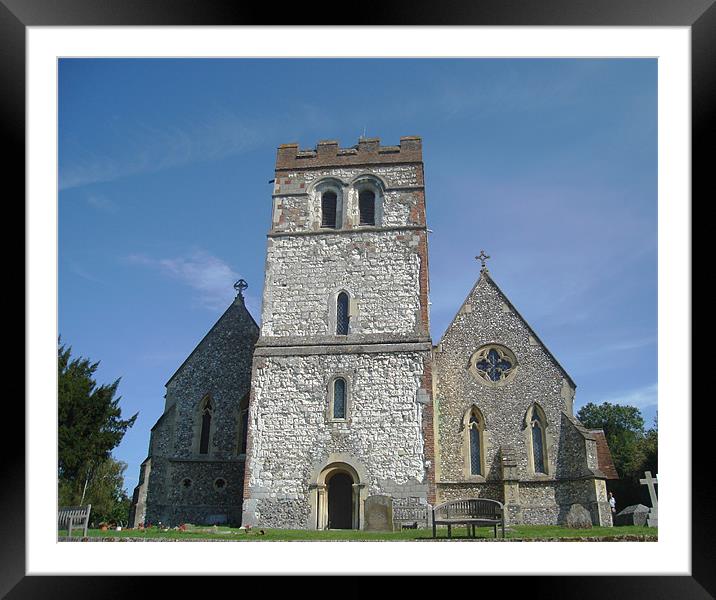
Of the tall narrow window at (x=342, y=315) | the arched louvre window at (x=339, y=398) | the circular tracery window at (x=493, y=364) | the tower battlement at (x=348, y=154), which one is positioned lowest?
the arched louvre window at (x=339, y=398)

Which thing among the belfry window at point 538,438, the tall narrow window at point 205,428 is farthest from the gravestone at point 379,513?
the tall narrow window at point 205,428

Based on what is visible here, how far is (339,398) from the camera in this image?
18594 mm

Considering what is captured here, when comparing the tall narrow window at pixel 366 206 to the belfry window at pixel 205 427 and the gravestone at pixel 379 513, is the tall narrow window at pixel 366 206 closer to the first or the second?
the belfry window at pixel 205 427

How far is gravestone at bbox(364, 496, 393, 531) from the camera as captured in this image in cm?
1659

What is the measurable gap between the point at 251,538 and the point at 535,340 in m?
11.4

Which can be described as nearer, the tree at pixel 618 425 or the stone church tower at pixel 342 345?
the stone church tower at pixel 342 345

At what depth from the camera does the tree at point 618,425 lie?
33125 millimetres

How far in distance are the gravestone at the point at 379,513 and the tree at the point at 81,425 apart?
10951 mm

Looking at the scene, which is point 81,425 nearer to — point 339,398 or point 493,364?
point 339,398

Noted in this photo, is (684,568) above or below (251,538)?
above

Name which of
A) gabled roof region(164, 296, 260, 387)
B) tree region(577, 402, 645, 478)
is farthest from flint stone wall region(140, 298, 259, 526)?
tree region(577, 402, 645, 478)
